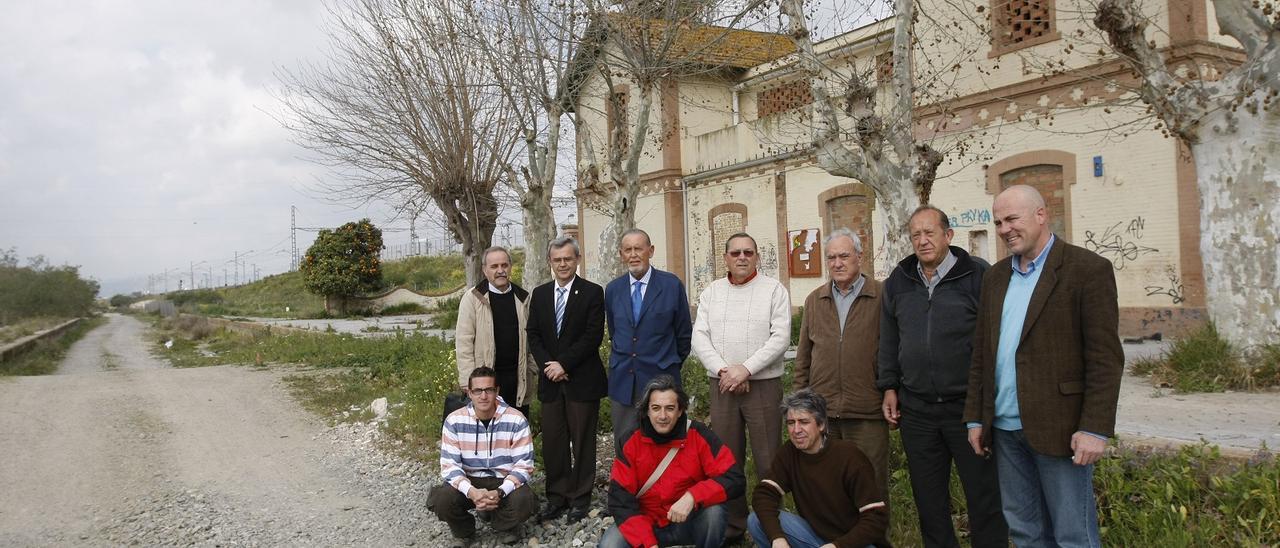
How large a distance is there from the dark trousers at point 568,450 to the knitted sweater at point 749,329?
1179 millimetres

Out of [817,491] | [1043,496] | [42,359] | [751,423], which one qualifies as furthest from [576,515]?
[42,359]

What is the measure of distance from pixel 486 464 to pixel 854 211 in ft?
40.6

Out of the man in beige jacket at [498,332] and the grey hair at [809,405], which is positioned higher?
the man in beige jacket at [498,332]

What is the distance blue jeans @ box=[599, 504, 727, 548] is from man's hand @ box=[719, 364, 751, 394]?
0.69 m

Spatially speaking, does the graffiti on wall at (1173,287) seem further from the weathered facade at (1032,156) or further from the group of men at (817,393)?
the group of men at (817,393)

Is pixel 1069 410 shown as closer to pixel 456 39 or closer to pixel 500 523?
pixel 500 523

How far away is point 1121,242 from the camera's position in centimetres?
1198

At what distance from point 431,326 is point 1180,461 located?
71.6 ft

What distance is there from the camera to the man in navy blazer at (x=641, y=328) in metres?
5.23

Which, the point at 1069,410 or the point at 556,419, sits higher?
the point at 1069,410

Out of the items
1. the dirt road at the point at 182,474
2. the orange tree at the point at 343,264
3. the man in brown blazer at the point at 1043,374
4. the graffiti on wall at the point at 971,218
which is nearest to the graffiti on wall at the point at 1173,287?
the graffiti on wall at the point at 971,218

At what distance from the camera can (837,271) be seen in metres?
4.30

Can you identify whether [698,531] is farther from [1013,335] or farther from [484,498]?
[1013,335]

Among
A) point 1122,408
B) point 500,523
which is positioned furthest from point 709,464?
point 1122,408
